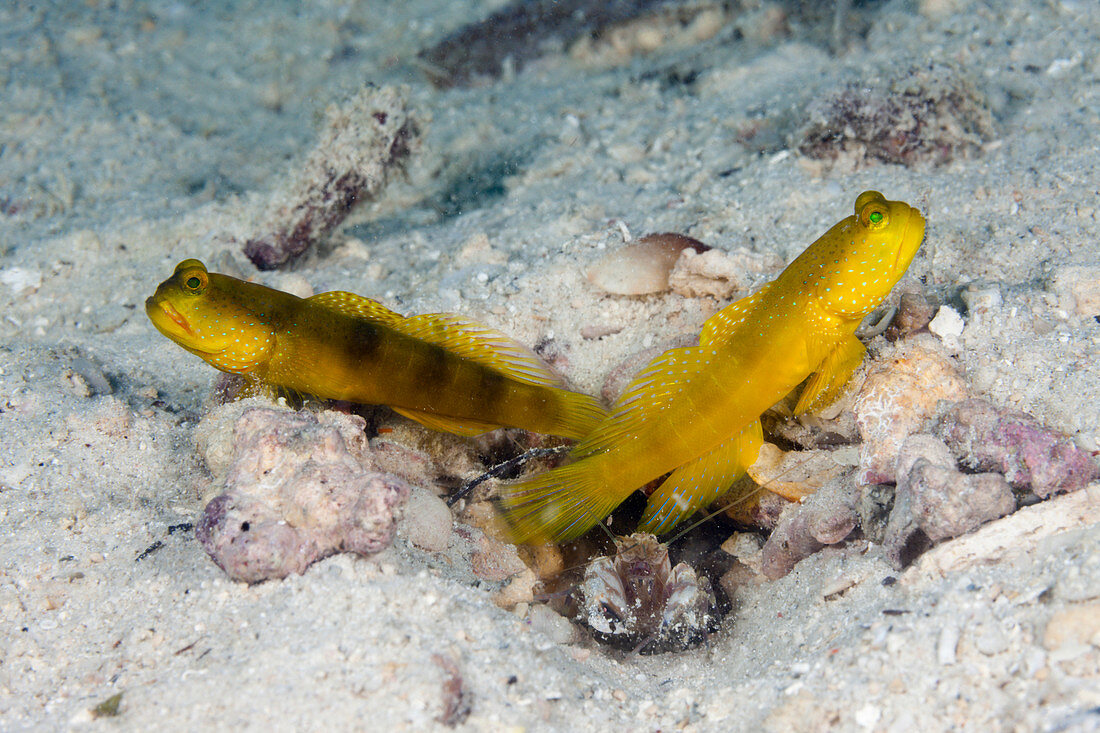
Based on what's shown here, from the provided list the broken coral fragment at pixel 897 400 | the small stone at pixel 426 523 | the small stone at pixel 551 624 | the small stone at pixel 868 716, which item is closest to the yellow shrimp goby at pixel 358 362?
the small stone at pixel 426 523

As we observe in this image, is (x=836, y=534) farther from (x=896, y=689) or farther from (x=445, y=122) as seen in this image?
(x=445, y=122)

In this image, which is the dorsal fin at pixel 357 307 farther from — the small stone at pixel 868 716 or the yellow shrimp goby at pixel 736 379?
the small stone at pixel 868 716

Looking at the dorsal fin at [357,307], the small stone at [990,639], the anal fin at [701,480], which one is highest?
the dorsal fin at [357,307]

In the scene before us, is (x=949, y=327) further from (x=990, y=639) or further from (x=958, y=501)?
(x=990, y=639)

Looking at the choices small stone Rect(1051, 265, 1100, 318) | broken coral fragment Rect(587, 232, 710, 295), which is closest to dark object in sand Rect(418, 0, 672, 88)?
broken coral fragment Rect(587, 232, 710, 295)

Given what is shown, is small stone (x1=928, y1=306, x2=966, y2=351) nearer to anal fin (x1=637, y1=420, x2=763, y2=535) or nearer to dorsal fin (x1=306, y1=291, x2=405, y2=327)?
anal fin (x1=637, y1=420, x2=763, y2=535)

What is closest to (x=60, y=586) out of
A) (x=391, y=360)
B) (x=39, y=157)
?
(x=391, y=360)
